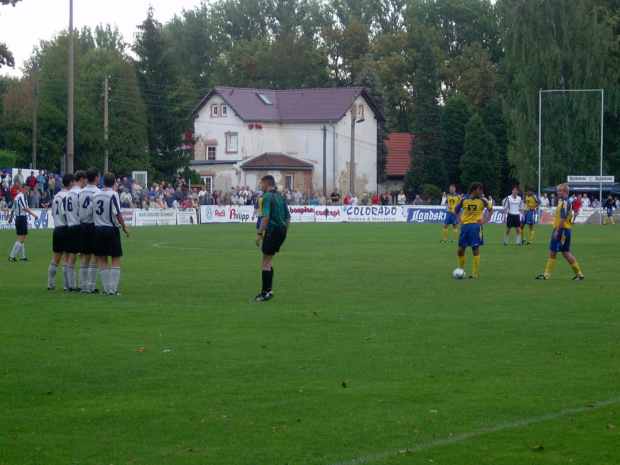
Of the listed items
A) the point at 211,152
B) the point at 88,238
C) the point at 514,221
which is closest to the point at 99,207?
the point at 88,238

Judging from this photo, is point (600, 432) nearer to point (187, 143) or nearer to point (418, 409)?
point (418, 409)

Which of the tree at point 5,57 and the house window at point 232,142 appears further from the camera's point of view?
the house window at point 232,142

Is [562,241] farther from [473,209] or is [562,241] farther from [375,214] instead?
[375,214]

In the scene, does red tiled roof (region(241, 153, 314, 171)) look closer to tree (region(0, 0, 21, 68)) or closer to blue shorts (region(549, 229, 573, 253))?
tree (region(0, 0, 21, 68))

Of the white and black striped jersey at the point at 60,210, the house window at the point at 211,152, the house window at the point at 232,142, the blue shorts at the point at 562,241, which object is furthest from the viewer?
the house window at the point at 211,152

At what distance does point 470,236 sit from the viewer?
23500 millimetres

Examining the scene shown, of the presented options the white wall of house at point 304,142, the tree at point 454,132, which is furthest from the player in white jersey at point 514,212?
the white wall of house at point 304,142

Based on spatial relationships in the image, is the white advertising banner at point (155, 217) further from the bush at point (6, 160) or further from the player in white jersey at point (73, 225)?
the player in white jersey at point (73, 225)

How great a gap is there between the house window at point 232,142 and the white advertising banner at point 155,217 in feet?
112

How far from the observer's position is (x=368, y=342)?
1357 cm

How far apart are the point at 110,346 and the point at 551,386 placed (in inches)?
206

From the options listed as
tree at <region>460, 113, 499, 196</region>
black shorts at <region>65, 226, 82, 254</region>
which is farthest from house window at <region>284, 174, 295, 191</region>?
black shorts at <region>65, 226, 82, 254</region>

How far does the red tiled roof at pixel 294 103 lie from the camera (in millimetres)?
93188

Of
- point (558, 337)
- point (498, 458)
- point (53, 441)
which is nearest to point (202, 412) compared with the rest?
point (53, 441)
